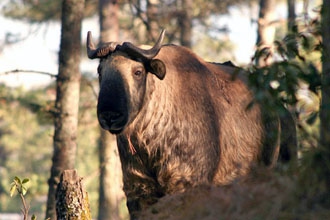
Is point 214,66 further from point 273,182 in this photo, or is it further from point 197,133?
point 273,182

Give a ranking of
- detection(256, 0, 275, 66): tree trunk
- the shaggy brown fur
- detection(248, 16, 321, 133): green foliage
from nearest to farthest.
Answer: detection(248, 16, 321, 133): green foliage, the shaggy brown fur, detection(256, 0, 275, 66): tree trunk

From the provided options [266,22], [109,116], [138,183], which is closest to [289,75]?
[109,116]

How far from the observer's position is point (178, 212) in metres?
4.74

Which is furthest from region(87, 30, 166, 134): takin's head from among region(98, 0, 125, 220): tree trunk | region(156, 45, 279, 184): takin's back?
region(98, 0, 125, 220): tree trunk

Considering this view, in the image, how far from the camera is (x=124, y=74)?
8094 millimetres

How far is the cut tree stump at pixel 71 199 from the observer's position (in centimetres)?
675

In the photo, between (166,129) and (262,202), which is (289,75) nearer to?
(262,202)

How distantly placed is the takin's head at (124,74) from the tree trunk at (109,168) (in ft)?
22.8

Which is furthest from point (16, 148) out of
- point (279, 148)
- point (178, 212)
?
point (178, 212)

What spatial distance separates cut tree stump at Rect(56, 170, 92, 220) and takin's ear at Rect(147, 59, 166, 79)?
1.87 metres

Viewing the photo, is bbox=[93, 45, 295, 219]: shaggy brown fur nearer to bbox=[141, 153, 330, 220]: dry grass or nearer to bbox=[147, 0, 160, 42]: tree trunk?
bbox=[141, 153, 330, 220]: dry grass

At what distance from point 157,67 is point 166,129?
0.67 m

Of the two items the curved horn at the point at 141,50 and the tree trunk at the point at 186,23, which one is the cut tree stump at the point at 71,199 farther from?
the tree trunk at the point at 186,23

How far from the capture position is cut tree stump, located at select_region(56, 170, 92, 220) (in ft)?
22.1
